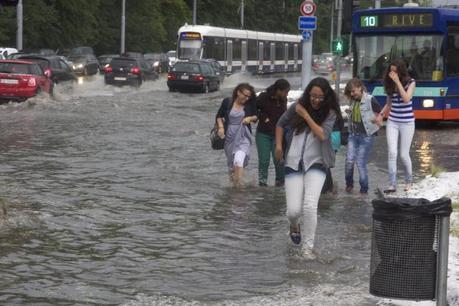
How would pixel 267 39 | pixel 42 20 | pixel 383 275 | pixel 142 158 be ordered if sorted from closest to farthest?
1. pixel 383 275
2. pixel 142 158
3. pixel 42 20
4. pixel 267 39

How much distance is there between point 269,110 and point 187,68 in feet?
98.2

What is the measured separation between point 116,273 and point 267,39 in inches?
2495

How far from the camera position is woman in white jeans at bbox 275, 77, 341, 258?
880 centimetres

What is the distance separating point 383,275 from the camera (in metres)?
6.87

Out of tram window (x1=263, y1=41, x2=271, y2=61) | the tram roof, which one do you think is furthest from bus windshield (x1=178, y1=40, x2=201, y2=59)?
tram window (x1=263, y1=41, x2=271, y2=61)

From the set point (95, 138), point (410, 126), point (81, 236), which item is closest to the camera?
point (81, 236)

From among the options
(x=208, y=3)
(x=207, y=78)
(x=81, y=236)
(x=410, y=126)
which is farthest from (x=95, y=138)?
(x=208, y=3)

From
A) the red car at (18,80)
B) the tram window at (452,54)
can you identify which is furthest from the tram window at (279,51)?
the tram window at (452,54)

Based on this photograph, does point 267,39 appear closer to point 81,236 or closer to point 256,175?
point 256,175

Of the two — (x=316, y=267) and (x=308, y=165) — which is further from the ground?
(x=308, y=165)

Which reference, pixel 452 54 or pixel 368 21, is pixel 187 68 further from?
pixel 452 54

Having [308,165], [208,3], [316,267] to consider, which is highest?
[208,3]

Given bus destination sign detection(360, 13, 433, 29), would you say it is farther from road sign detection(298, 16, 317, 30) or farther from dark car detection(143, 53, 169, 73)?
dark car detection(143, 53, 169, 73)

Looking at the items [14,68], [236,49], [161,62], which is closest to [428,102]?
[14,68]
